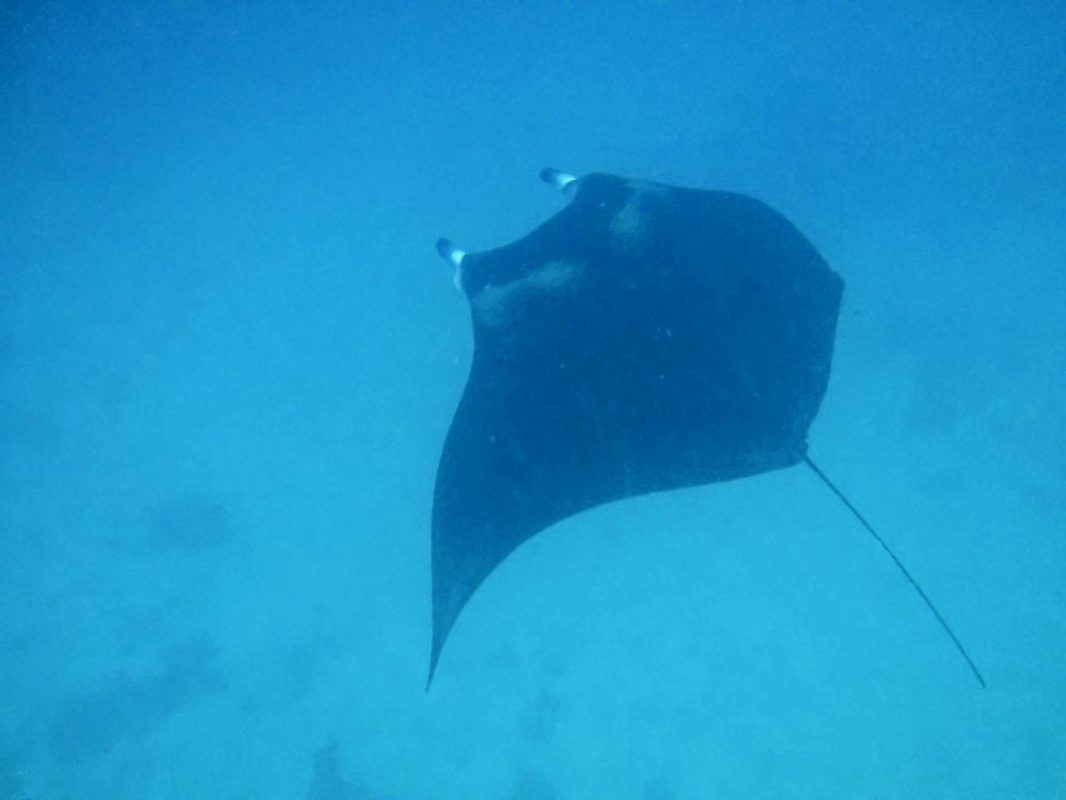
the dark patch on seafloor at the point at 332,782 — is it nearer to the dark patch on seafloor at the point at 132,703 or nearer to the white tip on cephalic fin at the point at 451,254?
the dark patch on seafloor at the point at 132,703

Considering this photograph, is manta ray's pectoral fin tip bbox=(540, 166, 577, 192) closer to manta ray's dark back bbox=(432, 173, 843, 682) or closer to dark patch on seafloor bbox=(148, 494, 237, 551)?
manta ray's dark back bbox=(432, 173, 843, 682)

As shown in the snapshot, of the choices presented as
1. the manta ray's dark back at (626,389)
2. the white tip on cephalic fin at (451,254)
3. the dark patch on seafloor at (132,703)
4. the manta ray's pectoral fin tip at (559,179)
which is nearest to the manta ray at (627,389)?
the manta ray's dark back at (626,389)

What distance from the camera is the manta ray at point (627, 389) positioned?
339cm

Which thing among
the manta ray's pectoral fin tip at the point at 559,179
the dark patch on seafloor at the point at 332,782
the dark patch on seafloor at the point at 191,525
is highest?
the manta ray's pectoral fin tip at the point at 559,179

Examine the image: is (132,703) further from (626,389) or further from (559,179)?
(626,389)

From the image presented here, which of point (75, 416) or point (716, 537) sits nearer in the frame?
point (716, 537)

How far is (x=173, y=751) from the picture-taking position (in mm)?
11094

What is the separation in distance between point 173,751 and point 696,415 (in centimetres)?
1213

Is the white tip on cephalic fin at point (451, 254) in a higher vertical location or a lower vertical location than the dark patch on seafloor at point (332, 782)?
higher

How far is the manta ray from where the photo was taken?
3.39 meters

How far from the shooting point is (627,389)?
3.52 meters

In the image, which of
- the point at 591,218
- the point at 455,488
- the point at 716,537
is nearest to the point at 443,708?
the point at 716,537

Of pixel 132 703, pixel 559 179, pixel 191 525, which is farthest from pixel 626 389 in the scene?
pixel 191 525

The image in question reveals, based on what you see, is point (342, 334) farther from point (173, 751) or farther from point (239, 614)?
point (173, 751)
